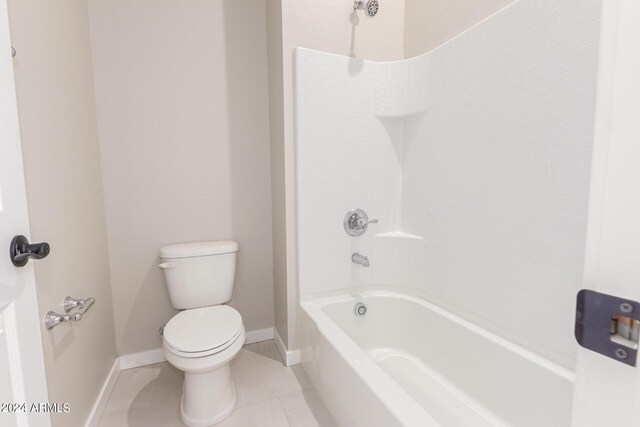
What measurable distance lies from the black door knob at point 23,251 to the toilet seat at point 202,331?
823mm

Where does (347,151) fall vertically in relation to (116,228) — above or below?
above

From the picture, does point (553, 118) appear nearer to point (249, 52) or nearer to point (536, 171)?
point (536, 171)

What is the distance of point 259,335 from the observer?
2166mm

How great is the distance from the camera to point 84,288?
140 cm

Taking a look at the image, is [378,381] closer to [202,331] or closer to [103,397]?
[202,331]

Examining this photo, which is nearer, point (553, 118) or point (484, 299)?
point (553, 118)

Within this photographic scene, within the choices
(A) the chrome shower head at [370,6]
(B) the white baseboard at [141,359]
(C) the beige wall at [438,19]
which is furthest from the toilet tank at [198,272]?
(C) the beige wall at [438,19]

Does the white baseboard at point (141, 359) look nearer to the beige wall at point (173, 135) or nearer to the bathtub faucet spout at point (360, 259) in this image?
the beige wall at point (173, 135)

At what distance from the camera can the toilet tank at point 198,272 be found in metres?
1.72

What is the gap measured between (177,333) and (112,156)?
1.10m

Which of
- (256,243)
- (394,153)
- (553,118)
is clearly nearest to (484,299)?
(553,118)

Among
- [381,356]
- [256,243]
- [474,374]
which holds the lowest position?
[381,356]

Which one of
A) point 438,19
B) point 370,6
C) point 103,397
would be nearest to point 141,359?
point 103,397

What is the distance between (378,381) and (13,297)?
1070 millimetres
